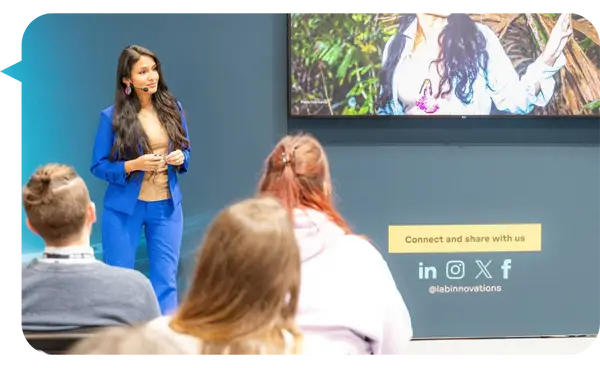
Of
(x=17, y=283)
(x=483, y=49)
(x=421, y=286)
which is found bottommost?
(x=421, y=286)

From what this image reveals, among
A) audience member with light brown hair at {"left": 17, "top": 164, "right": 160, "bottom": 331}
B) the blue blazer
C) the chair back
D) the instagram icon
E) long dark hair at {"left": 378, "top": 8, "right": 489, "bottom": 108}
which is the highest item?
long dark hair at {"left": 378, "top": 8, "right": 489, "bottom": 108}

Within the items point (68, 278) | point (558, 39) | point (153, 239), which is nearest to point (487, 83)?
point (558, 39)

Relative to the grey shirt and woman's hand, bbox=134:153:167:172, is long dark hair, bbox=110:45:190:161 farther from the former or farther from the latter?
the grey shirt

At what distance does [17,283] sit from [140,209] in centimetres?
200

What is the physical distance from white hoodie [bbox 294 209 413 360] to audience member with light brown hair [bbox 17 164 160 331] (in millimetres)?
449

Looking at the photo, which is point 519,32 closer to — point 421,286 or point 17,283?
point 421,286

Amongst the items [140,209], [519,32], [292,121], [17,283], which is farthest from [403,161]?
[17,283]

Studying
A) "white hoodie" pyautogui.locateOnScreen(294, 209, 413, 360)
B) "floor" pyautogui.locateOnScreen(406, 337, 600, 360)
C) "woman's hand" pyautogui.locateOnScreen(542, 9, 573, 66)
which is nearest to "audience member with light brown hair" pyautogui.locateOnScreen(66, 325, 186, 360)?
"white hoodie" pyautogui.locateOnScreen(294, 209, 413, 360)

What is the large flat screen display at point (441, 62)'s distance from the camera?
4.14 metres

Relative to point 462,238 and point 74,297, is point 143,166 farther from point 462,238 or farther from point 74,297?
point 74,297

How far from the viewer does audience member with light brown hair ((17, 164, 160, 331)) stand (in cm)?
201

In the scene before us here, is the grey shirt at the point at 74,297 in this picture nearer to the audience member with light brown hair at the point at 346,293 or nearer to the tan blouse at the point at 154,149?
the audience member with light brown hair at the point at 346,293

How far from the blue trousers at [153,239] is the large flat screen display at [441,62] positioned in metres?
0.88

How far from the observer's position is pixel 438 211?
4336 millimetres
